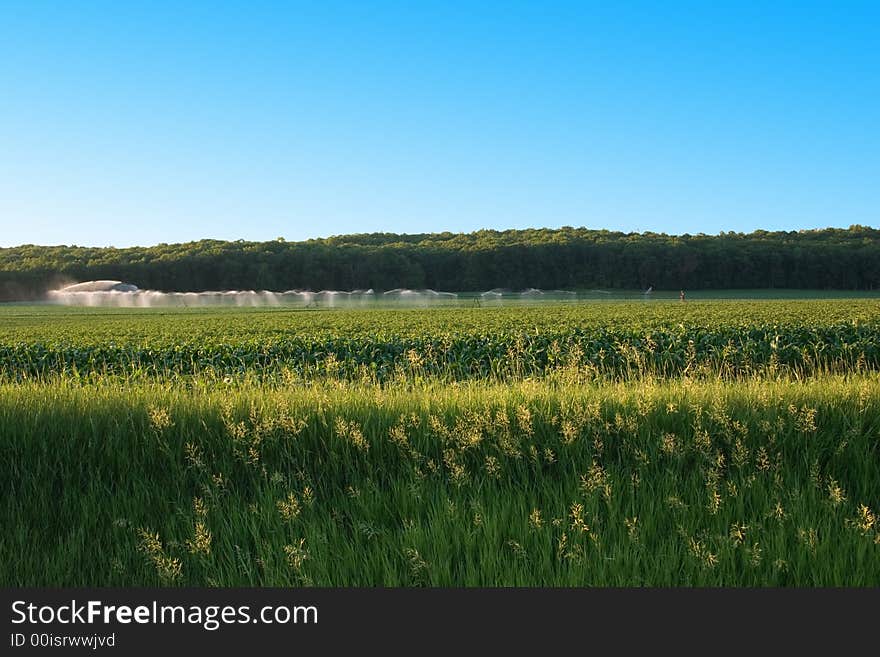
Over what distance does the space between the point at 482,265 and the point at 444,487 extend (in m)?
123

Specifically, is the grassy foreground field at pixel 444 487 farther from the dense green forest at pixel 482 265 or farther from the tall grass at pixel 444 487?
the dense green forest at pixel 482 265

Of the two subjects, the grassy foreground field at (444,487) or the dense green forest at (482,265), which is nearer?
the grassy foreground field at (444,487)

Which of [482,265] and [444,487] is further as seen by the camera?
[482,265]

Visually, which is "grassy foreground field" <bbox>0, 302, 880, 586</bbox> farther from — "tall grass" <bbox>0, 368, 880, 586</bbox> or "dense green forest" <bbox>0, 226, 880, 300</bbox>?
"dense green forest" <bbox>0, 226, 880, 300</bbox>

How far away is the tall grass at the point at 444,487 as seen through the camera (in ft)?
14.3

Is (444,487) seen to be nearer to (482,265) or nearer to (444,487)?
(444,487)

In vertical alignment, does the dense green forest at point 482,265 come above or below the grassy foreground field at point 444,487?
above

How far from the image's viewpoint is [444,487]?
217 inches

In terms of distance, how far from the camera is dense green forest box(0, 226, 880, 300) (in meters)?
119

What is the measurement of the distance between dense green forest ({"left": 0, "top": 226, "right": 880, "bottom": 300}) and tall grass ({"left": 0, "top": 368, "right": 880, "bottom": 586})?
117 m

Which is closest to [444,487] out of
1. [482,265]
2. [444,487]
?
[444,487]

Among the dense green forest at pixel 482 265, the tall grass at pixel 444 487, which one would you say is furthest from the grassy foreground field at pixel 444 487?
the dense green forest at pixel 482 265

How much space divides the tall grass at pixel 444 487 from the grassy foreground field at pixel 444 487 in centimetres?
3

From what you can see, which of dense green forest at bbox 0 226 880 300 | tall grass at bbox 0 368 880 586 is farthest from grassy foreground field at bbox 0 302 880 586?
dense green forest at bbox 0 226 880 300
